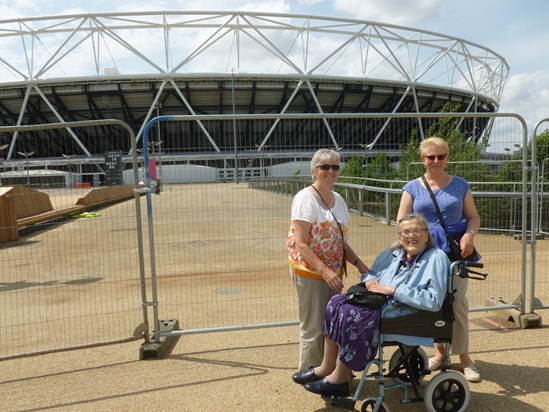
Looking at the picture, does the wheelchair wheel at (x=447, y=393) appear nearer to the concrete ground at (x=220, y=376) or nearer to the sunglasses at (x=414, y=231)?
the concrete ground at (x=220, y=376)

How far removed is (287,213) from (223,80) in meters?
35.8

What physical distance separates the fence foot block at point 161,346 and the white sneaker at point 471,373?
247 centimetres

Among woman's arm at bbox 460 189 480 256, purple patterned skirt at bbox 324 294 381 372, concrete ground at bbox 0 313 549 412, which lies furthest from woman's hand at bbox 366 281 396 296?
concrete ground at bbox 0 313 549 412

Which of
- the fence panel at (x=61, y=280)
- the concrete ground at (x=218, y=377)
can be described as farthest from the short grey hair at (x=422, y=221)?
the fence panel at (x=61, y=280)

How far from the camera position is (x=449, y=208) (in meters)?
3.05

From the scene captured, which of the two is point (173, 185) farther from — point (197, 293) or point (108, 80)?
point (108, 80)

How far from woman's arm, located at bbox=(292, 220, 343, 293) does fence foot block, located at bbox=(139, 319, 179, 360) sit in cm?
181

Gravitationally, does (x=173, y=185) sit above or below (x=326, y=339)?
above

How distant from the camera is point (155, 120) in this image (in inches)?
151

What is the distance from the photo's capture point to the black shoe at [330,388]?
8.91 feet

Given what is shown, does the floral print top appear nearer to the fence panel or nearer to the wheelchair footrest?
the wheelchair footrest

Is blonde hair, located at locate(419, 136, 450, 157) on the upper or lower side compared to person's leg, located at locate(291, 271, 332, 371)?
upper

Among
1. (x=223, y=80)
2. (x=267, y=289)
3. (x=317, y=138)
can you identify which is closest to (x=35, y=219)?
(x=267, y=289)

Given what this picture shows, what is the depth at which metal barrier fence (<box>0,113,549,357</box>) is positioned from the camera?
4.48 meters
